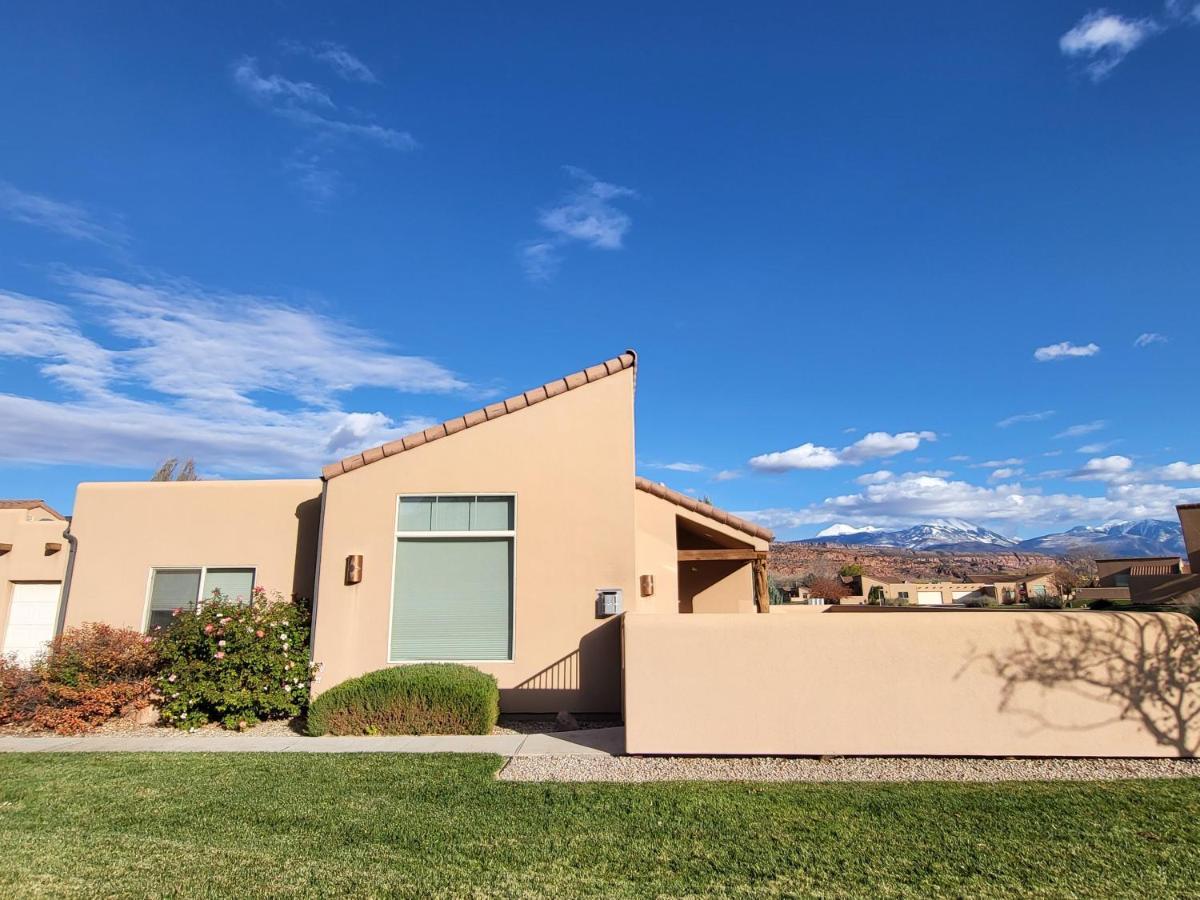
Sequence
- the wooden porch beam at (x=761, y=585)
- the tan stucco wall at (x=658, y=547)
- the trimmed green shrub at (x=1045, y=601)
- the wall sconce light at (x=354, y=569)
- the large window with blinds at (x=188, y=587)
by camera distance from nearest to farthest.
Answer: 1. the wall sconce light at (x=354, y=569)
2. the large window with blinds at (x=188, y=587)
3. the tan stucco wall at (x=658, y=547)
4. the wooden porch beam at (x=761, y=585)
5. the trimmed green shrub at (x=1045, y=601)

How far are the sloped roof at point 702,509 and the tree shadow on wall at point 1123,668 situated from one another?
19.2 feet

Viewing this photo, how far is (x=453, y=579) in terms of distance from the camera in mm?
10195

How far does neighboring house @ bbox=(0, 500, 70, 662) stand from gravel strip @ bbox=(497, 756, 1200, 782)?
10163 mm

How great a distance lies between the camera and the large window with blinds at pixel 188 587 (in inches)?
437

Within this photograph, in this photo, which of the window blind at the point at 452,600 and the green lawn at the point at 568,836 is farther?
the window blind at the point at 452,600

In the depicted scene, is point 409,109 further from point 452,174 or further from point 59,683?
point 59,683

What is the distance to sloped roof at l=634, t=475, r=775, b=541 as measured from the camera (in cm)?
1210

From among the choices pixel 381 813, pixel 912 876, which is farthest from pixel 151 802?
pixel 912 876

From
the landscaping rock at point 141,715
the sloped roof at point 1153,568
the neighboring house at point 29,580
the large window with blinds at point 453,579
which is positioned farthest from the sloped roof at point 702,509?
the sloped roof at point 1153,568

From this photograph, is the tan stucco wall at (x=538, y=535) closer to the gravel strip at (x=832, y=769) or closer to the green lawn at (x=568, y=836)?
the gravel strip at (x=832, y=769)

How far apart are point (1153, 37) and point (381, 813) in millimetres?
15861

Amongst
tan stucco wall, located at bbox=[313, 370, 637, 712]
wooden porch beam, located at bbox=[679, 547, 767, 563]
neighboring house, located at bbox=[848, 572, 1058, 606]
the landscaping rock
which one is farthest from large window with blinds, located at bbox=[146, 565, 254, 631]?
neighboring house, located at bbox=[848, 572, 1058, 606]

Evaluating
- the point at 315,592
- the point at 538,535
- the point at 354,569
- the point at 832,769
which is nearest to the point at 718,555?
the point at 538,535

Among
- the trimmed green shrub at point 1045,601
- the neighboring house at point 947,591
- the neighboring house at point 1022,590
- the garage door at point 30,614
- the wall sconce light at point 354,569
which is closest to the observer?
the wall sconce light at point 354,569
